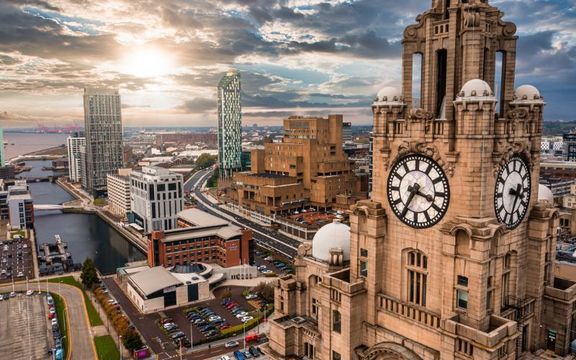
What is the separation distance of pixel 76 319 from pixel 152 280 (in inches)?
466

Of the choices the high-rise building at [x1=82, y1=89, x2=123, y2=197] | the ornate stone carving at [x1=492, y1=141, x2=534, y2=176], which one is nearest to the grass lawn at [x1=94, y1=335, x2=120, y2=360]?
the ornate stone carving at [x1=492, y1=141, x2=534, y2=176]

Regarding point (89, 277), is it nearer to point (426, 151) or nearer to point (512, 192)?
point (426, 151)

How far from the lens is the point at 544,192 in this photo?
1331 inches

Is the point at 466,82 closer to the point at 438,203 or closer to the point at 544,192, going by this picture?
the point at 438,203

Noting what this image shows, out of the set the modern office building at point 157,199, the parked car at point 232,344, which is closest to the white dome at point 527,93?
the parked car at point 232,344

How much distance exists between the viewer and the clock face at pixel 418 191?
62.7 ft

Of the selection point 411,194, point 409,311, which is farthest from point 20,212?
point 411,194

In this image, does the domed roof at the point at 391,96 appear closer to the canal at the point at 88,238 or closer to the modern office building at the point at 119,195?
the canal at the point at 88,238

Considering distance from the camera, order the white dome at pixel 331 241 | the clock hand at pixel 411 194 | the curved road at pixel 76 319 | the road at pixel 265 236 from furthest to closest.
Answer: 1. the road at pixel 265 236
2. the curved road at pixel 76 319
3. the white dome at pixel 331 241
4. the clock hand at pixel 411 194

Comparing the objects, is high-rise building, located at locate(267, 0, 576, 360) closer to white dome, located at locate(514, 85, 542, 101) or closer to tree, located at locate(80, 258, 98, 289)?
white dome, located at locate(514, 85, 542, 101)

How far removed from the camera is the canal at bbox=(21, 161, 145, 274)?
104m

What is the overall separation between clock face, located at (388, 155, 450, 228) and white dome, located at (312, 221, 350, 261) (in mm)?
11877

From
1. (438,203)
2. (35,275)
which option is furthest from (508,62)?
(35,275)

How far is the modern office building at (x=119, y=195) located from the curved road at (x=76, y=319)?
6008cm
